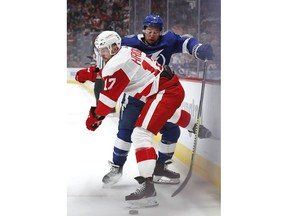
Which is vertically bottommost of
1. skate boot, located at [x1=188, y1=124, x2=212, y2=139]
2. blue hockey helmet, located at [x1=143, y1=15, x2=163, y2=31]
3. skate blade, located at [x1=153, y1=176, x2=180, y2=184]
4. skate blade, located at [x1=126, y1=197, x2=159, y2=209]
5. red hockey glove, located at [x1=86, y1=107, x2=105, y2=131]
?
skate blade, located at [x1=126, y1=197, x2=159, y2=209]

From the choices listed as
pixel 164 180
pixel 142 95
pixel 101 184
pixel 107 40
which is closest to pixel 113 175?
pixel 101 184

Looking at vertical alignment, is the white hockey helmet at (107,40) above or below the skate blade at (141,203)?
above

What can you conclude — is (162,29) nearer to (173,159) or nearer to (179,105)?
(179,105)

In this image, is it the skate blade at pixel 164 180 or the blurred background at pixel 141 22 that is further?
the skate blade at pixel 164 180

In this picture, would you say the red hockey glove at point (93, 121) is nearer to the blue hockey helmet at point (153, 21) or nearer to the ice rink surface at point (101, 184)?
the ice rink surface at point (101, 184)

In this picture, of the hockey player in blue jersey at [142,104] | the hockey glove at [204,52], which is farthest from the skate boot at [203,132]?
the hockey glove at [204,52]

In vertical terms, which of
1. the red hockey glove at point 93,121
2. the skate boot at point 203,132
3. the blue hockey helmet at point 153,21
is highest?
the blue hockey helmet at point 153,21

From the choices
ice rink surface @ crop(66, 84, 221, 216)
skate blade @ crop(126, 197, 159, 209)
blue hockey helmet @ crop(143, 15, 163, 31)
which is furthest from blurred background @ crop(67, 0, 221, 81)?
skate blade @ crop(126, 197, 159, 209)

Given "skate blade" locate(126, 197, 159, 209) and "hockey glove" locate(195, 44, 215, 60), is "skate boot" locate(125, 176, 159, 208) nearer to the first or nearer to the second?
"skate blade" locate(126, 197, 159, 209)
